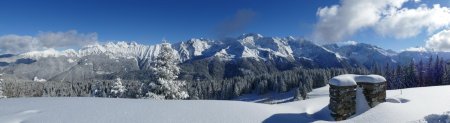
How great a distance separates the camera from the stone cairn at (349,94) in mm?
17781

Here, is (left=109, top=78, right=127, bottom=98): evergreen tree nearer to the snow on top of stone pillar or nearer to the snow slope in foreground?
the snow slope in foreground

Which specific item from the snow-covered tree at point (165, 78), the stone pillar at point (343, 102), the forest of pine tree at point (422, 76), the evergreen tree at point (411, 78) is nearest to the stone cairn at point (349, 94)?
the stone pillar at point (343, 102)

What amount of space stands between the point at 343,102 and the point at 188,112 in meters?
7.42

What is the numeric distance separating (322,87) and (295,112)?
13449cm

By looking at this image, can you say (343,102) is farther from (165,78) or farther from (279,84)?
(279,84)

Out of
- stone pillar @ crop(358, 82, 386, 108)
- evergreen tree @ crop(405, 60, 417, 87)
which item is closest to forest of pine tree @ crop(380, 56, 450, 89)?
evergreen tree @ crop(405, 60, 417, 87)

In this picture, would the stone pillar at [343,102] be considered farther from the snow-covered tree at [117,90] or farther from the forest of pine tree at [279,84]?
the snow-covered tree at [117,90]

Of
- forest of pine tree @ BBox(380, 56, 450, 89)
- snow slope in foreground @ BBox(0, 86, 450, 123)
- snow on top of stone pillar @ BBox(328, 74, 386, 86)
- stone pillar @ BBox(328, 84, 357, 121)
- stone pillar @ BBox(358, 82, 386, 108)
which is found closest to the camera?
snow slope in foreground @ BBox(0, 86, 450, 123)

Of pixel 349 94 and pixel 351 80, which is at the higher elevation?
pixel 351 80

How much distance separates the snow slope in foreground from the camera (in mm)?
15578

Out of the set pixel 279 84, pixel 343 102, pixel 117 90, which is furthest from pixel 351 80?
pixel 279 84

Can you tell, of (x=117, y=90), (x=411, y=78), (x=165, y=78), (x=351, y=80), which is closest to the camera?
(x=351, y=80)

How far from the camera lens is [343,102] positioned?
17.8m

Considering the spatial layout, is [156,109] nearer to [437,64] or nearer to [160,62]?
[160,62]
